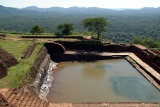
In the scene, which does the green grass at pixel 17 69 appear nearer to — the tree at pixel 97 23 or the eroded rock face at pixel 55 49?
the eroded rock face at pixel 55 49

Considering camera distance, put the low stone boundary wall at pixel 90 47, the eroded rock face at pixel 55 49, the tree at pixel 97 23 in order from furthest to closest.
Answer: the tree at pixel 97 23 → the low stone boundary wall at pixel 90 47 → the eroded rock face at pixel 55 49

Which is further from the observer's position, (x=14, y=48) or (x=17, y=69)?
(x=14, y=48)

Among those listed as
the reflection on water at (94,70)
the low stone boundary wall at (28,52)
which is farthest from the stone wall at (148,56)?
the low stone boundary wall at (28,52)

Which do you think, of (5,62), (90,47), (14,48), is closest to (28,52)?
(14,48)

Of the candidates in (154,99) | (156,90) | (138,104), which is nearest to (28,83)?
(138,104)

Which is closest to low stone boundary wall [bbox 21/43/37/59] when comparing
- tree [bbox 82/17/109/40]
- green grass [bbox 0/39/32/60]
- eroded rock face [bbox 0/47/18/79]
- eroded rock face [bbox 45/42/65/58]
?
green grass [bbox 0/39/32/60]

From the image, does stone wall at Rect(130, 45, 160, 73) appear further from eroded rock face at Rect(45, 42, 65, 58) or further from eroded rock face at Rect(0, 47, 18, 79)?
eroded rock face at Rect(0, 47, 18, 79)

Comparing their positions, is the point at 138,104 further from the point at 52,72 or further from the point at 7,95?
the point at 52,72

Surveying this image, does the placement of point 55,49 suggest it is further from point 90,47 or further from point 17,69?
point 17,69

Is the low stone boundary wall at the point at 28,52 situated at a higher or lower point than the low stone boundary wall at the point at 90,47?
higher
